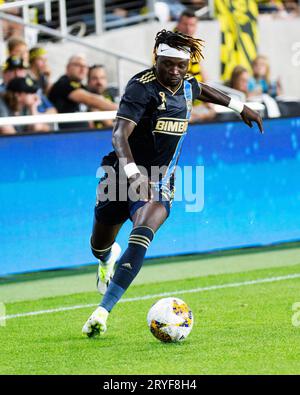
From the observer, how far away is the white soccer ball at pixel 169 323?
7.48 m

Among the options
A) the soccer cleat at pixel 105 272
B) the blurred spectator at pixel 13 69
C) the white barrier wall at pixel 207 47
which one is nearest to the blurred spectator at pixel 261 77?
the white barrier wall at pixel 207 47

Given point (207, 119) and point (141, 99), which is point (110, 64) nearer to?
point (207, 119)

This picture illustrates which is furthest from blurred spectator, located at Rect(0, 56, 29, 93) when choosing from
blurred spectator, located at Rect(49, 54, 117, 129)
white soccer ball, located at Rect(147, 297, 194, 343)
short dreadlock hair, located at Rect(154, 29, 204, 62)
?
white soccer ball, located at Rect(147, 297, 194, 343)

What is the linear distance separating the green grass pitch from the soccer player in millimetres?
418

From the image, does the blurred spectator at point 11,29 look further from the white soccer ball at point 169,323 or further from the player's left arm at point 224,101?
the white soccer ball at point 169,323

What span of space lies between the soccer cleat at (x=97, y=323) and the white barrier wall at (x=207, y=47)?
27.2 ft

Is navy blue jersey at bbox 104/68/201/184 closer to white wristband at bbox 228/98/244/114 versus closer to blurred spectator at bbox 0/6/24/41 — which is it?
white wristband at bbox 228/98/244/114

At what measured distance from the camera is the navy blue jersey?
26.1 feet

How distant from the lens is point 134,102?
789 centimetres

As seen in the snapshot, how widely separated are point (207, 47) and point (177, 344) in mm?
12214

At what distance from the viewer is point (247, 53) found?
1678cm

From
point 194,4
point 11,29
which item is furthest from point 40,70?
point 194,4

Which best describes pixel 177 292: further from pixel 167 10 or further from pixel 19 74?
pixel 167 10
